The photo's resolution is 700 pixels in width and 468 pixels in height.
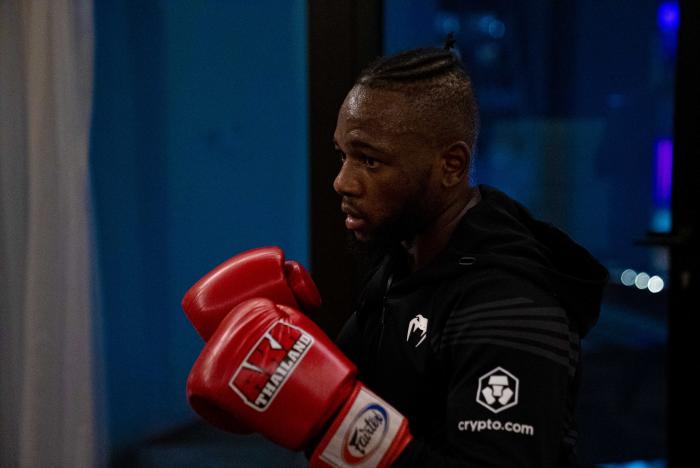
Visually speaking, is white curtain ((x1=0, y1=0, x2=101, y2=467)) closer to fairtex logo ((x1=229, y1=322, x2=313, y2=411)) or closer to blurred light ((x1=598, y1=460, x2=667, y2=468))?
fairtex logo ((x1=229, y1=322, x2=313, y2=411))

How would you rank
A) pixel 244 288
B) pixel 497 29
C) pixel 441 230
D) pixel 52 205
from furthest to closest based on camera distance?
pixel 497 29 → pixel 52 205 → pixel 244 288 → pixel 441 230

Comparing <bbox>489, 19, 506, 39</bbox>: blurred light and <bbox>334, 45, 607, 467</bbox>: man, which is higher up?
<bbox>489, 19, 506, 39</bbox>: blurred light

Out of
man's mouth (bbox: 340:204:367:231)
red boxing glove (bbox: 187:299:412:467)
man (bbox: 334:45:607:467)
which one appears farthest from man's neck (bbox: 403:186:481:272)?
red boxing glove (bbox: 187:299:412:467)

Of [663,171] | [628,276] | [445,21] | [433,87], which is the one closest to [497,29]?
[445,21]

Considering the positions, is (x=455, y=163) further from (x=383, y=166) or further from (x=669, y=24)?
(x=669, y=24)

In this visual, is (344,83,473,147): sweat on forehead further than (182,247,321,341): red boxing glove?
No

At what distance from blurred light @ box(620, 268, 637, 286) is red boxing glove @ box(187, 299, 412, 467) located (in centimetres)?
174

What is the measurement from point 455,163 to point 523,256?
15 cm

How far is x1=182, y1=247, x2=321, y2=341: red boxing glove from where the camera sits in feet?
3.65

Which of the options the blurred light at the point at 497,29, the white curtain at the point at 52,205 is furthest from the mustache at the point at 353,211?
the blurred light at the point at 497,29

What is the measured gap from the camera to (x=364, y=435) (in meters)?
0.79

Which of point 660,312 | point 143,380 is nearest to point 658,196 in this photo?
point 660,312

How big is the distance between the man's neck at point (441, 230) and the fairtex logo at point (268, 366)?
0.24 m

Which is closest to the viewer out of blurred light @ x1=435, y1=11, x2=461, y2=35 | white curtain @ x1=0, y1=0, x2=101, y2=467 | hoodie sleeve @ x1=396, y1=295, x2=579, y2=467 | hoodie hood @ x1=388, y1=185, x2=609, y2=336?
hoodie sleeve @ x1=396, y1=295, x2=579, y2=467
